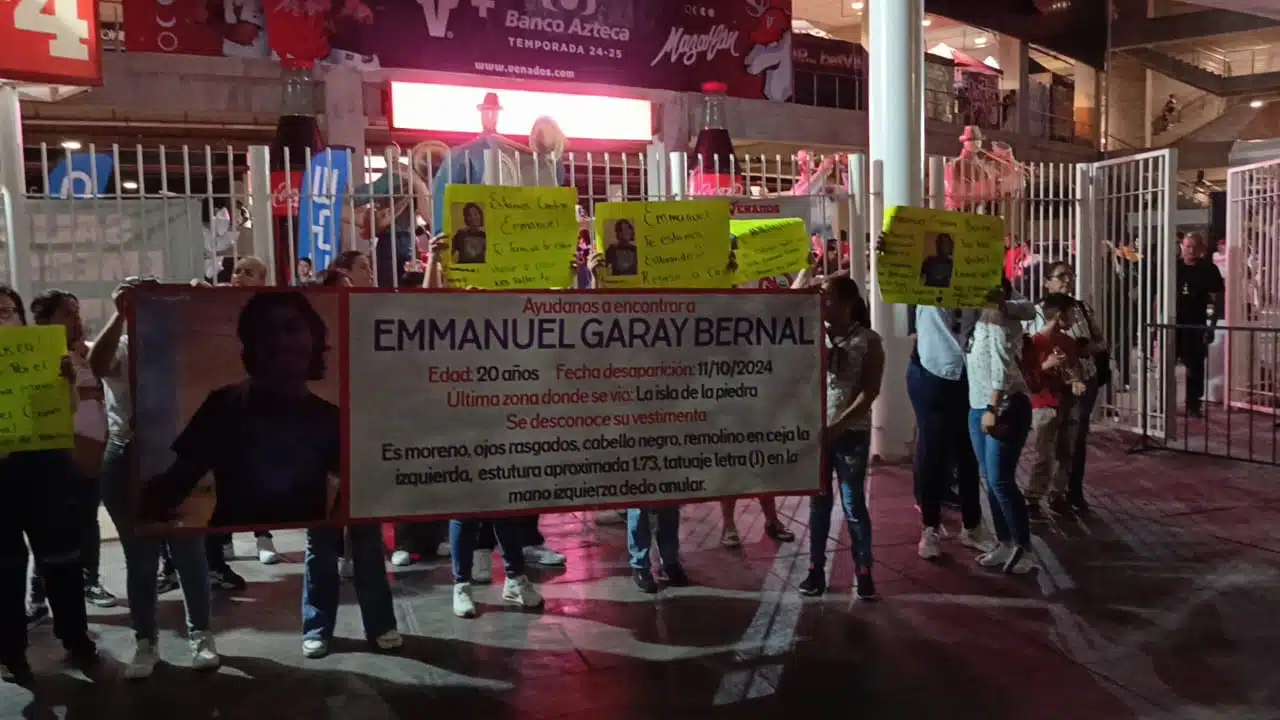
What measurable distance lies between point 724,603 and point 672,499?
1.14 meters

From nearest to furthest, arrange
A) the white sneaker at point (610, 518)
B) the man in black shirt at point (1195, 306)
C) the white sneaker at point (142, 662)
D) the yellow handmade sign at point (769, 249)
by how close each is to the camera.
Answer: the white sneaker at point (142, 662) → the yellow handmade sign at point (769, 249) → the white sneaker at point (610, 518) → the man in black shirt at point (1195, 306)

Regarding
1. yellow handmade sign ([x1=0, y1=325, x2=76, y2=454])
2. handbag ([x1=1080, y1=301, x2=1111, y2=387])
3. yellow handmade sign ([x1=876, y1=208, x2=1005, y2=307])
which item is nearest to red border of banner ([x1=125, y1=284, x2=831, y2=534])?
yellow handmade sign ([x1=0, y1=325, x2=76, y2=454])

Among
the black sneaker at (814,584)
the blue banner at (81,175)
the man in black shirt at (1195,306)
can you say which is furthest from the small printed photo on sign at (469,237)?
the man in black shirt at (1195,306)

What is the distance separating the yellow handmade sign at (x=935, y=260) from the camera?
613cm

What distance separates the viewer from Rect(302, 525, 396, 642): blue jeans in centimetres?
499

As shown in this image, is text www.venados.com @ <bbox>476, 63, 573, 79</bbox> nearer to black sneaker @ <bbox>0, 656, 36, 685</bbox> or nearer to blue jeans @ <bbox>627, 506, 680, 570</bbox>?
blue jeans @ <bbox>627, 506, 680, 570</bbox>

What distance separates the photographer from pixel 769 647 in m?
5.11

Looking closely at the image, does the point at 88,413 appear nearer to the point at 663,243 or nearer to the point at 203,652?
the point at 203,652

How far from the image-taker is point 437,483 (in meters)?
4.61

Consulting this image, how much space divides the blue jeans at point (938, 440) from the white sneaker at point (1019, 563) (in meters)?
0.56

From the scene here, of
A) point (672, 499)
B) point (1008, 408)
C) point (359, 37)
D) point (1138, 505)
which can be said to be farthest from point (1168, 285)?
point (359, 37)

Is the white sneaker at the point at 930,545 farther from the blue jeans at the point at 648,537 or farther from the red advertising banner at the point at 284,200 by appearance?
the red advertising banner at the point at 284,200

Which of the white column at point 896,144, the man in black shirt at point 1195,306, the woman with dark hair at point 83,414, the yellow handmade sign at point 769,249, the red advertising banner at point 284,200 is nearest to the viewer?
the woman with dark hair at point 83,414

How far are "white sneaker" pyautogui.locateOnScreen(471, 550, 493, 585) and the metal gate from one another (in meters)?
7.08
